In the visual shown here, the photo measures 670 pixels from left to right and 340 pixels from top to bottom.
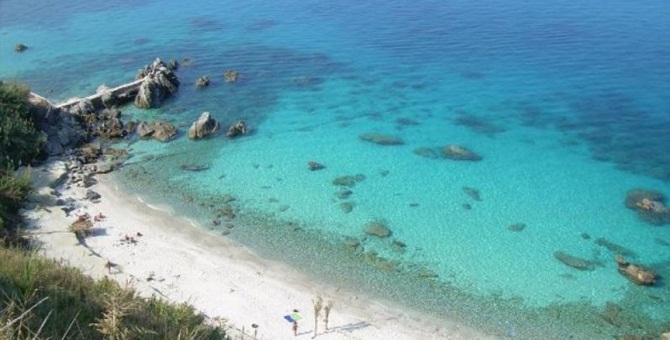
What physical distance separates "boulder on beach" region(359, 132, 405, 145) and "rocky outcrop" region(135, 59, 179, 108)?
603 inches

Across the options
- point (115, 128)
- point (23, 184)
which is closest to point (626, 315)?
point (23, 184)

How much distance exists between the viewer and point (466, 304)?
23.1 m

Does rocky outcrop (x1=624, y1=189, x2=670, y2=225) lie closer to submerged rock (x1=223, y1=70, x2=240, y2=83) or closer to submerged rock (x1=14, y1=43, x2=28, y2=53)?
submerged rock (x1=223, y1=70, x2=240, y2=83)

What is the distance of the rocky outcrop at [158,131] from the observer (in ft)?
115

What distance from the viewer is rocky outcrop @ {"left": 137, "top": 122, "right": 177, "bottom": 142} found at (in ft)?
115

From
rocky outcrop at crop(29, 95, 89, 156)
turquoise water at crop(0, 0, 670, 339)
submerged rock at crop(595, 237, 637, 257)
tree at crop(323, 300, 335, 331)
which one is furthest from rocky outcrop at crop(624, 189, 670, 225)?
rocky outcrop at crop(29, 95, 89, 156)

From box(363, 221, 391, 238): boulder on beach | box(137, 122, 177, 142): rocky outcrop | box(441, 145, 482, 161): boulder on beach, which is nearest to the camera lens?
box(363, 221, 391, 238): boulder on beach

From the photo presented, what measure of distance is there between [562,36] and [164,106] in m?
40.1

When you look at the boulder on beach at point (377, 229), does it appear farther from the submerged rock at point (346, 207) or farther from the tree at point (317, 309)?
the tree at point (317, 309)

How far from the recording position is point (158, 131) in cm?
3538

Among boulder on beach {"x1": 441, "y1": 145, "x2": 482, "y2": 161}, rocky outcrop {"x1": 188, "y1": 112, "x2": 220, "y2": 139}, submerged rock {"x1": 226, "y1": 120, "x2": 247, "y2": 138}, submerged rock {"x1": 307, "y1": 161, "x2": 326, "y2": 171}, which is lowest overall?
boulder on beach {"x1": 441, "y1": 145, "x2": 482, "y2": 161}

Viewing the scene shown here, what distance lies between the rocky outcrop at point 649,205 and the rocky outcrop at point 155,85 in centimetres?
3127

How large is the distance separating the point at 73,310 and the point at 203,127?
25.0 m

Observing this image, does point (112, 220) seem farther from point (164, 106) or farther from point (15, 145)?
point (164, 106)
